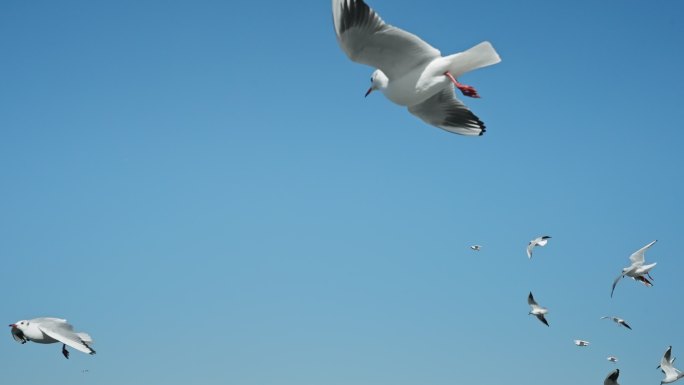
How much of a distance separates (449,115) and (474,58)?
2899 millimetres

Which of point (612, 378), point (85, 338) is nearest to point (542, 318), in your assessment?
point (612, 378)

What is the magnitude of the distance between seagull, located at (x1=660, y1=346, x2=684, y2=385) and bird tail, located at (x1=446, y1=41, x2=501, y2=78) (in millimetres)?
10671

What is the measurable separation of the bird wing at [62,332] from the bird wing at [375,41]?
6.51m

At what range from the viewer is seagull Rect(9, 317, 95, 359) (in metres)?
13.3

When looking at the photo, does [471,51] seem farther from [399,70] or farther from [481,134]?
[481,134]

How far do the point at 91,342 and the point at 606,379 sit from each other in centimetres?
899

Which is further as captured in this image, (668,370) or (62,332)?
(668,370)

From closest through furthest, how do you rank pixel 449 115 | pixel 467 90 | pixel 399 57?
pixel 399 57 < pixel 467 90 < pixel 449 115

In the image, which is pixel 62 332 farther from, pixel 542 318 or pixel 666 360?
pixel 666 360

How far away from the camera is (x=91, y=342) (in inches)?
524

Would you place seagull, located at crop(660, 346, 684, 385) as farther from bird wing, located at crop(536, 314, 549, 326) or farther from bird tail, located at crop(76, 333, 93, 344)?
bird tail, located at crop(76, 333, 93, 344)

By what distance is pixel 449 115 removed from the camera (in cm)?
1612

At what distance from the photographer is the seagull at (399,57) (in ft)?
42.9

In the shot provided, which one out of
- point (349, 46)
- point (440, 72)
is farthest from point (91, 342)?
point (440, 72)
